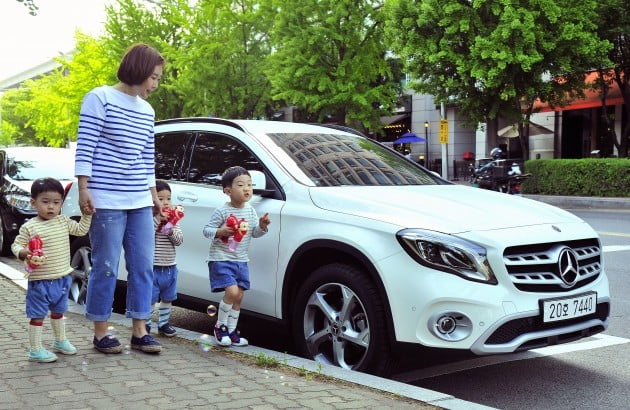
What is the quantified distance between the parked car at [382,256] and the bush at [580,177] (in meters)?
16.3

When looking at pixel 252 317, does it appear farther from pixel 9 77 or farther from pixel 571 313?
pixel 9 77

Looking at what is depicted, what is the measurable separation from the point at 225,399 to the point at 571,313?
2025mm

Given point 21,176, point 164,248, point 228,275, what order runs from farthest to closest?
point 21,176
point 164,248
point 228,275

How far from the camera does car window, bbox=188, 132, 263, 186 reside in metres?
5.62

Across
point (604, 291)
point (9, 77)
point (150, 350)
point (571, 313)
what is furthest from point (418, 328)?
point (9, 77)

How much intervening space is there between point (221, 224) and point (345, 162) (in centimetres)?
102

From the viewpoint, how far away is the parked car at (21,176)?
11.1 meters

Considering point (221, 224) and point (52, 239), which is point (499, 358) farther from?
point (52, 239)

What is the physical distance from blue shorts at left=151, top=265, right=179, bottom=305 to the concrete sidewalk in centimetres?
33

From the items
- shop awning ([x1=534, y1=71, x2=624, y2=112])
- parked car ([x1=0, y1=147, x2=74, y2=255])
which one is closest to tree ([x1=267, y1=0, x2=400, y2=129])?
shop awning ([x1=534, y1=71, x2=624, y2=112])

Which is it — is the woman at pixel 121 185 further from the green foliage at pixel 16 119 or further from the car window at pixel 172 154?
the green foliage at pixel 16 119

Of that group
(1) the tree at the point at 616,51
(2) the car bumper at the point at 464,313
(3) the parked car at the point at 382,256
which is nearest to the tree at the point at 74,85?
(1) the tree at the point at 616,51

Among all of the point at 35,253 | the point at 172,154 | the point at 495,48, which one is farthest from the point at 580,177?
the point at 35,253

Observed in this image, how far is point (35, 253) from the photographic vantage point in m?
4.55
